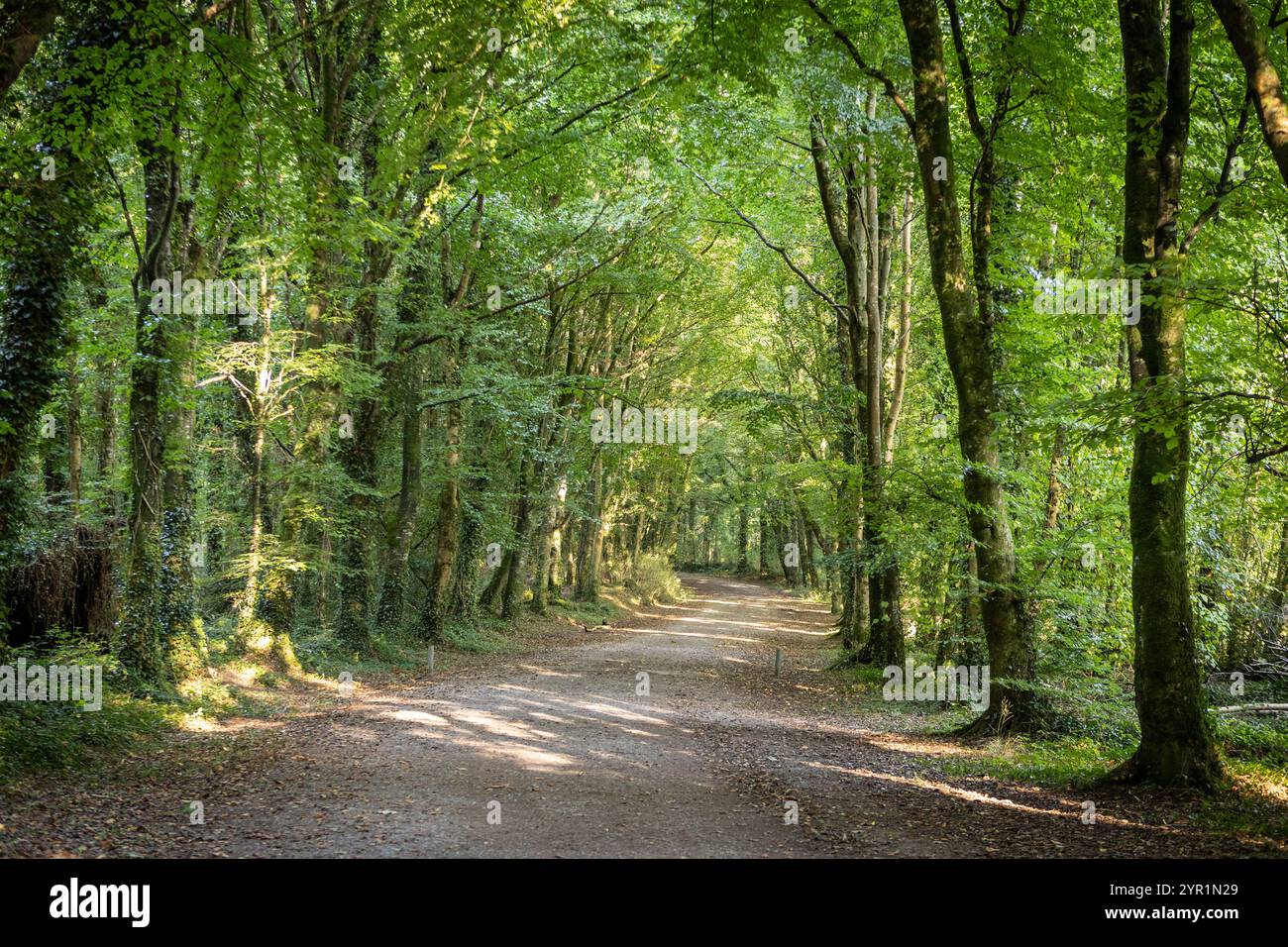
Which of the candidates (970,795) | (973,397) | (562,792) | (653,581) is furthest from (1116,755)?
(653,581)

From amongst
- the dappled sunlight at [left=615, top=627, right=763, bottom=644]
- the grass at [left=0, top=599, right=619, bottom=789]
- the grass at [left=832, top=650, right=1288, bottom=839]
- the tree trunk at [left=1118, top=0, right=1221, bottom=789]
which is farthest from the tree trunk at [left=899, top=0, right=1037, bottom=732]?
the dappled sunlight at [left=615, top=627, right=763, bottom=644]

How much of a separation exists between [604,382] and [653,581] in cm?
2163

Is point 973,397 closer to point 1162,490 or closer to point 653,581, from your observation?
point 1162,490

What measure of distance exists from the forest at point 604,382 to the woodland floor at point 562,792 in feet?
0.41

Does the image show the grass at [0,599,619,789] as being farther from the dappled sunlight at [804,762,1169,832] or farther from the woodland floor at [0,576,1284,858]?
the dappled sunlight at [804,762,1169,832]

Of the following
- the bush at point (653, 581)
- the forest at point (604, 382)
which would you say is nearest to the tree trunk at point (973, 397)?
the forest at point (604, 382)

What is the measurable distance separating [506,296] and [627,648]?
9.57m

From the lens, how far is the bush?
36.2 metres

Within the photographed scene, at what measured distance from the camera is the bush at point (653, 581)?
119 feet

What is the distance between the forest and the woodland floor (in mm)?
124

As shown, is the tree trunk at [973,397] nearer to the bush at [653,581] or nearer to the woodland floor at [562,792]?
the woodland floor at [562,792]

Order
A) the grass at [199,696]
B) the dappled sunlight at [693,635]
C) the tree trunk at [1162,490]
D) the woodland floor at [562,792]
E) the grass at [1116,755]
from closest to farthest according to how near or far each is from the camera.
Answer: the woodland floor at [562,792]
the grass at [1116,755]
the tree trunk at [1162,490]
the grass at [199,696]
the dappled sunlight at [693,635]

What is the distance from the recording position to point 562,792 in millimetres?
7383
